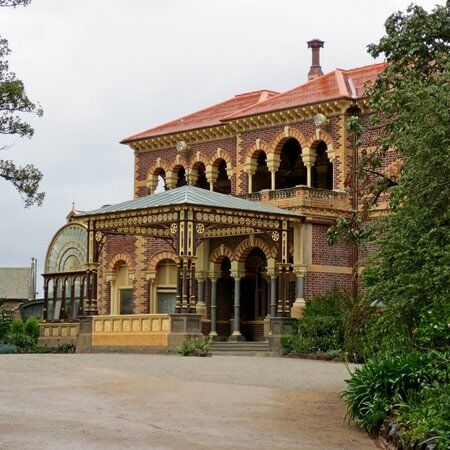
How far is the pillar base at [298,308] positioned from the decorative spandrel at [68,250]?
14975 mm

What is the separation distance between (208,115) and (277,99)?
4286 millimetres

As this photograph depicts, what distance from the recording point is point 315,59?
4294 cm

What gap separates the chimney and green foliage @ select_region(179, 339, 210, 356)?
682 inches

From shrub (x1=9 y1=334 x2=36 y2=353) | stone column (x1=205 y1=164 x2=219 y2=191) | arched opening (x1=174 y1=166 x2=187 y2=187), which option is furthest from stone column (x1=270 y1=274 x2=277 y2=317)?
arched opening (x1=174 y1=166 x2=187 y2=187)

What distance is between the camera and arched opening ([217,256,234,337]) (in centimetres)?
3641

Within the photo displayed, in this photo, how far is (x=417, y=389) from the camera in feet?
45.2

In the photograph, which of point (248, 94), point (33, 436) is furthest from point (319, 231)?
point (33, 436)

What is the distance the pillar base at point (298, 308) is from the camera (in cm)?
3234

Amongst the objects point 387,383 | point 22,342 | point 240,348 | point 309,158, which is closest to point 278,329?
point 240,348

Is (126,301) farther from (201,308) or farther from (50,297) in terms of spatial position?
(50,297)

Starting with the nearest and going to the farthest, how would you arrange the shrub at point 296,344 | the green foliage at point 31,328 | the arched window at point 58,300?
the shrub at point 296,344
the green foliage at point 31,328
the arched window at point 58,300

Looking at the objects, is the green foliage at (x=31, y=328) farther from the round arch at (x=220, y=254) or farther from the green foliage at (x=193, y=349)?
the green foliage at (x=193, y=349)

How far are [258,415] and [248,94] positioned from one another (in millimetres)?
28988

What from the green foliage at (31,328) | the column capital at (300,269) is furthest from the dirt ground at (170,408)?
the green foliage at (31,328)
